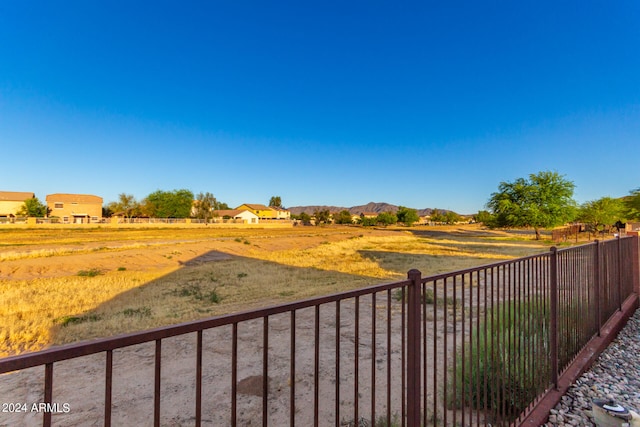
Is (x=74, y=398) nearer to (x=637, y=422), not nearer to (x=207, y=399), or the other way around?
(x=207, y=399)

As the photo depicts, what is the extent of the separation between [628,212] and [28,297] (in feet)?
180

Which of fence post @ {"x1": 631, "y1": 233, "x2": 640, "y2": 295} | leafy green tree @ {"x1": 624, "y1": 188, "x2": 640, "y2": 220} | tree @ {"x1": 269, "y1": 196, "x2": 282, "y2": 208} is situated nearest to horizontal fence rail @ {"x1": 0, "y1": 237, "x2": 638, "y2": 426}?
fence post @ {"x1": 631, "y1": 233, "x2": 640, "y2": 295}

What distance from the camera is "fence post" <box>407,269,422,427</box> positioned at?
214cm

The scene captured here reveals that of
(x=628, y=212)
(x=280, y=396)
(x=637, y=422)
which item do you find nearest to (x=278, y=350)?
(x=280, y=396)

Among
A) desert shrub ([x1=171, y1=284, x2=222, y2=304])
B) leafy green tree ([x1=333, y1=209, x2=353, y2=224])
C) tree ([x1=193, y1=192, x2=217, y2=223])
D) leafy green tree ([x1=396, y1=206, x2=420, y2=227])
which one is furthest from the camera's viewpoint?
leafy green tree ([x1=333, y1=209, x2=353, y2=224])

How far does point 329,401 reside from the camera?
153 inches

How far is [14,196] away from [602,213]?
10896 centimetres

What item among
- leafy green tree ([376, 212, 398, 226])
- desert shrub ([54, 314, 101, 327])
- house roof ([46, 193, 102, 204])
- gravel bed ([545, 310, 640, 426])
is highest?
house roof ([46, 193, 102, 204])

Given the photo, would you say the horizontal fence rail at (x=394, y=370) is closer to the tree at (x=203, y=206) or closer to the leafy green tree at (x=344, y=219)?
the tree at (x=203, y=206)

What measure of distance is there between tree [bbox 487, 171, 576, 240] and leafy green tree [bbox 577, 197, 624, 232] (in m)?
7.54

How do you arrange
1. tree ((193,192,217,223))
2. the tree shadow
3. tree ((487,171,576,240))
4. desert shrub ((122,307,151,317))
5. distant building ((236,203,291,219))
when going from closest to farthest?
the tree shadow < desert shrub ((122,307,151,317)) < tree ((487,171,576,240)) < tree ((193,192,217,223)) < distant building ((236,203,291,219))

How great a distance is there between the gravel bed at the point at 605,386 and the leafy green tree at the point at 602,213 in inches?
1712

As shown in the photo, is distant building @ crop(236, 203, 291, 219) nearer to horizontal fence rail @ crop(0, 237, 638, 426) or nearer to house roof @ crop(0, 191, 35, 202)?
house roof @ crop(0, 191, 35, 202)

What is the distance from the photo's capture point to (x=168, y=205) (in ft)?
258
